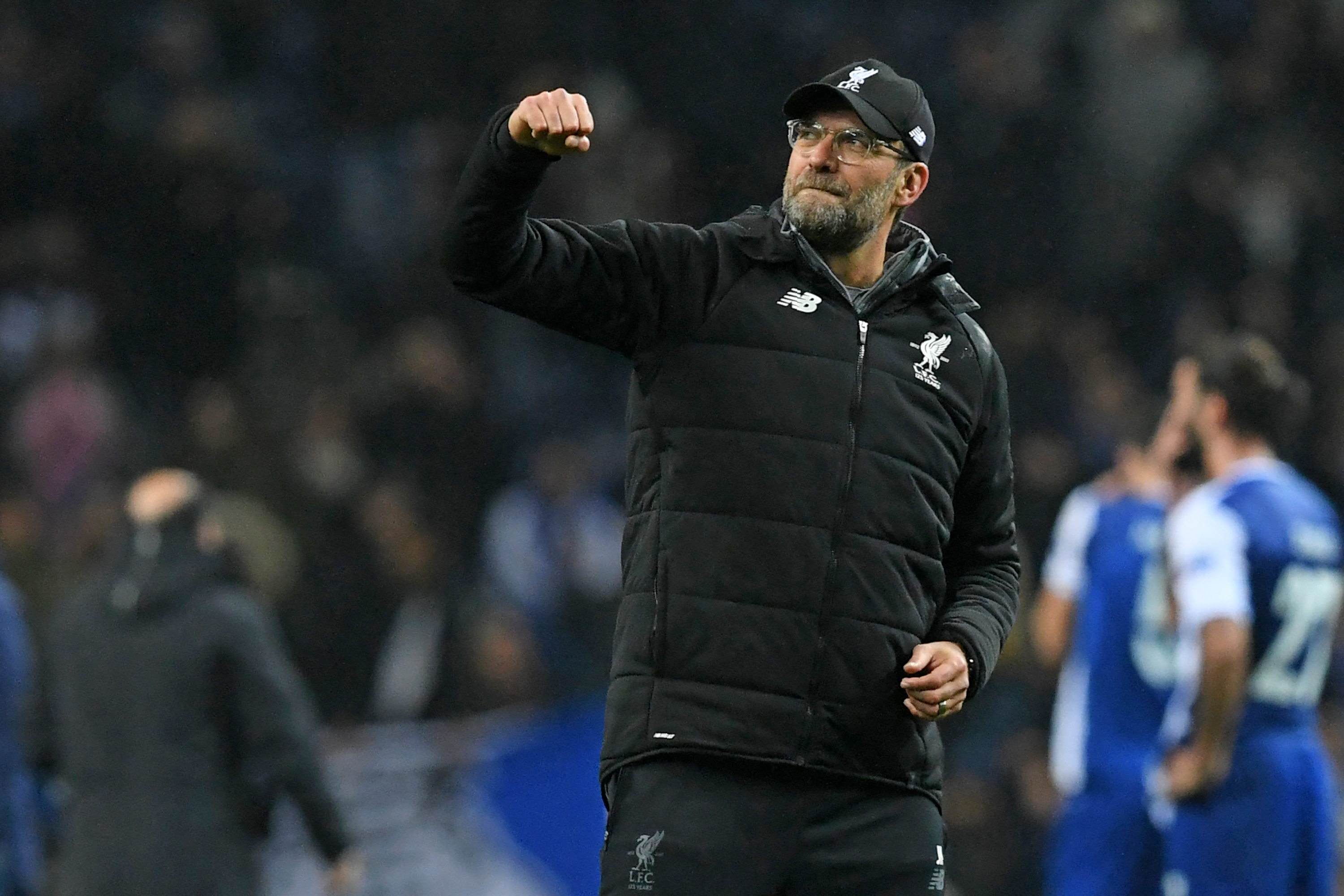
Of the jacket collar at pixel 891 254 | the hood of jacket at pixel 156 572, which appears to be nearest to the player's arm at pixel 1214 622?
the jacket collar at pixel 891 254

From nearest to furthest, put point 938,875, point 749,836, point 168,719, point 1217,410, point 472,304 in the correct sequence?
1. point 749,836
2. point 938,875
3. point 1217,410
4. point 168,719
5. point 472,304

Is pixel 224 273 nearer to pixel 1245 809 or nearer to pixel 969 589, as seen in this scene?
pixel 1245 809

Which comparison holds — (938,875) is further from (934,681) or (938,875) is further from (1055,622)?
(1055,622)

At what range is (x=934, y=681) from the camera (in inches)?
137

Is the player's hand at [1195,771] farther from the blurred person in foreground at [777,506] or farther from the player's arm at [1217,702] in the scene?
the blurred person in foreground at [777,506]

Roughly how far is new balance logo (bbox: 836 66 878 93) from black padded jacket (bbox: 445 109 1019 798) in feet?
0.91

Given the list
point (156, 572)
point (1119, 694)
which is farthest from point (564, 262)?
point (1119, 694)

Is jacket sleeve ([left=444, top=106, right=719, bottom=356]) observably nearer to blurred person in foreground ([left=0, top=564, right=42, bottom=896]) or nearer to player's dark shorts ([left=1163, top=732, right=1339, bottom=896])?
player's dark shorts ([left=1163, top=732, right=1339, bottom=896])

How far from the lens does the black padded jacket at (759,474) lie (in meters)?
3.42

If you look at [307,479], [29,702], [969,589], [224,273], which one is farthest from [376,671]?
[969,589]

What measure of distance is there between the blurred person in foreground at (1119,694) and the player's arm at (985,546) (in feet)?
9.24

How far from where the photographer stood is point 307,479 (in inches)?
400

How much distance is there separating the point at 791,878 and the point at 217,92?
9.10 m

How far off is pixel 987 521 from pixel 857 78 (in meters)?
0.87
